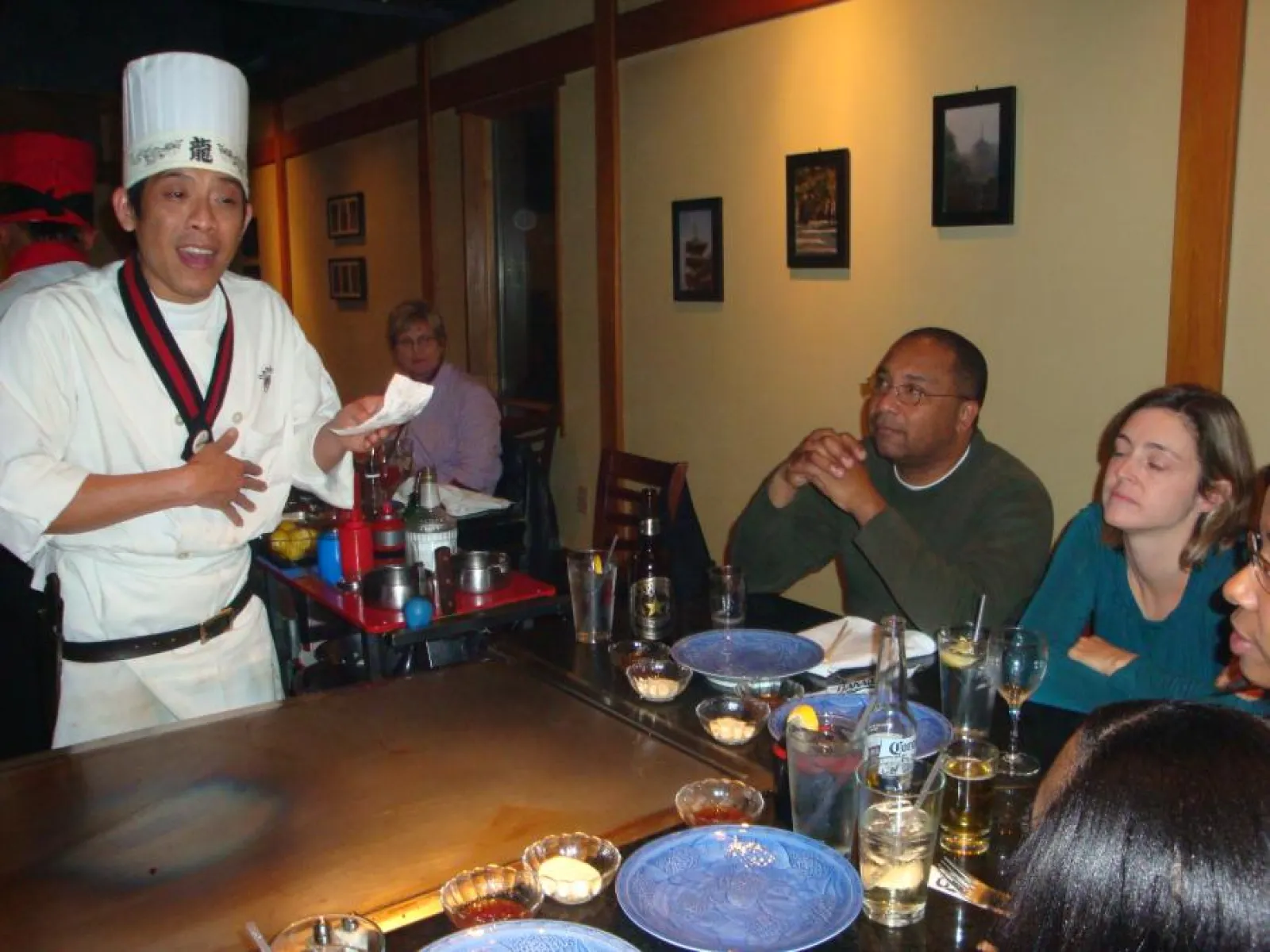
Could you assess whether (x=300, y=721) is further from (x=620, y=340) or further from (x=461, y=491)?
(x=620, y=340)

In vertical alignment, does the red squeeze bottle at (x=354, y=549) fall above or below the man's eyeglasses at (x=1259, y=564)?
below

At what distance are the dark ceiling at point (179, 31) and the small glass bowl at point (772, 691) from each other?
15.6 feet

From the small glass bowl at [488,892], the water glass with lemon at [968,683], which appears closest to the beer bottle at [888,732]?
the water glass with lemon at [968,683]

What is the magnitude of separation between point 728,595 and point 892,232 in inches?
80.1

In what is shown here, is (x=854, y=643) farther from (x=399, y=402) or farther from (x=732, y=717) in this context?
(x=399, y=402)

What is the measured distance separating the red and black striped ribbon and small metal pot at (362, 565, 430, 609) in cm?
66

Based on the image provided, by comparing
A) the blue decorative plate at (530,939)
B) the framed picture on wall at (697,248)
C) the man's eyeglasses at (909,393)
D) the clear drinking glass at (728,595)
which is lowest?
the blue decorative plate at (530,939)

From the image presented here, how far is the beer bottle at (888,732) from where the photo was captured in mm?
1176

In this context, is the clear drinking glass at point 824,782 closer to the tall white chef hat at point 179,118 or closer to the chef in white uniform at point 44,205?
the tall white chef hat at point 179,118

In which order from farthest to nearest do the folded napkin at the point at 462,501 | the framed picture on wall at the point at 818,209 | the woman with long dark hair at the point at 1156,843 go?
the framed picture on wall at the point at 818,209, the folded napkin at the point at 462,501, the woman with long dark hair at the point at 1156,843

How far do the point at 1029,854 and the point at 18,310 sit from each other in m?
1.72

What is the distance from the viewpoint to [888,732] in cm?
121

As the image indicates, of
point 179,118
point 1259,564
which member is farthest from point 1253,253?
point 179,118

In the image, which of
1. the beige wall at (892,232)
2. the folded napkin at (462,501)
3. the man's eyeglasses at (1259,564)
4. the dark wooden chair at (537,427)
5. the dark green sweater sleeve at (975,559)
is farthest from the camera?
the dark wooden chair at (537,427)
